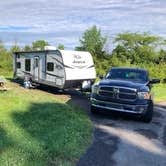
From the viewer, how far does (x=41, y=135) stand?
9789 millimetres

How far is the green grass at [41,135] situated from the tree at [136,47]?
2631 cm

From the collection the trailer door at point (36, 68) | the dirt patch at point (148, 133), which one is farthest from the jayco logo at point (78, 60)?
the dirt patch at point (148, 133)

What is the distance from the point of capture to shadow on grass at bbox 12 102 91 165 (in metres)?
8.27

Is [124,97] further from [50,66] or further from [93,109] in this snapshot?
[50,66]

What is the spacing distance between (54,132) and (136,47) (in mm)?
32409

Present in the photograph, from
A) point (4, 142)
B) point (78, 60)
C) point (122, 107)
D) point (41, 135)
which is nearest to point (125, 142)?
point (41, 135)

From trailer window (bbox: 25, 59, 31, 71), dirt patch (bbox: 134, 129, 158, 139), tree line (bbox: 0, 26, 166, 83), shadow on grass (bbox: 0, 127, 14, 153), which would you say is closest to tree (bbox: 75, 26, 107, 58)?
tree line (bbox: 0, 26, 166, 83)

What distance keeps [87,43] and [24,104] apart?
28.3m

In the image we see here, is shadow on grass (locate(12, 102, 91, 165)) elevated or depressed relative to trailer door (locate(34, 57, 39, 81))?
elevated

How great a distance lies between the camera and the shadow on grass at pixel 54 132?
827 centimetres

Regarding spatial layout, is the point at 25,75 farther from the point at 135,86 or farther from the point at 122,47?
the point at 122,47

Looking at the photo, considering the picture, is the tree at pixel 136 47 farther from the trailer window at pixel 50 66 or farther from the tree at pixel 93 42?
the trailer window at pixel 50 66

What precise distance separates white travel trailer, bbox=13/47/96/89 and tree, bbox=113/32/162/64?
1521cm

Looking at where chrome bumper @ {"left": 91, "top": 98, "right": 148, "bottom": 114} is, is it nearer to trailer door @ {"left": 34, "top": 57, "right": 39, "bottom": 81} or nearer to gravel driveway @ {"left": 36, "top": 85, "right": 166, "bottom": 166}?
gravel driveway @ {"left": 36, "top": 85, "right": 166, "bottom": 166}
